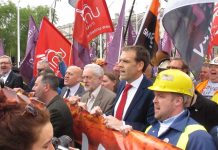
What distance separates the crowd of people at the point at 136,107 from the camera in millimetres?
1931

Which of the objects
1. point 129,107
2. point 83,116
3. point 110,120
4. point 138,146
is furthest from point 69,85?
point 138,146

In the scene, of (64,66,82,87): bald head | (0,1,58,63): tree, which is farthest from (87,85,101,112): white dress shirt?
(0,1,58,63): tree

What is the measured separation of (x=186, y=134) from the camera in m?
3.20

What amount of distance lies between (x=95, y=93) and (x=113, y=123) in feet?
6.59

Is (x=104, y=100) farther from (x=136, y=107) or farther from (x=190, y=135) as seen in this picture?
(x=190, y=135)

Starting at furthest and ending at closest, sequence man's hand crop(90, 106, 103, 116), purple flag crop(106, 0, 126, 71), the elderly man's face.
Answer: purple flag crop(106, 0, 126, 71)
the elderly man's face
man's hand crop(90, 106, 103, 116)

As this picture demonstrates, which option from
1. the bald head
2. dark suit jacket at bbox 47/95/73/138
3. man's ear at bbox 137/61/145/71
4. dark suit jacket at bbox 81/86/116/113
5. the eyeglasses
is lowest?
dark suit jacket at bbox 47/95/73/138

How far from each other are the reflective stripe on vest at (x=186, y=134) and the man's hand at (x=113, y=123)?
80cm

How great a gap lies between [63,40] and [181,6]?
5693 mm

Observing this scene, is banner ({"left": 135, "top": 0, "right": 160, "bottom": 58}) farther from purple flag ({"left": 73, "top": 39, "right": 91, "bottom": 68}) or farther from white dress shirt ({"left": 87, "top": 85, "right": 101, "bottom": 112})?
purple flag ({"left": 73, "top": 39, "right": 91, "bottom": 68})

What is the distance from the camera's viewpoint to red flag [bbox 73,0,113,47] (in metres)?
8.79

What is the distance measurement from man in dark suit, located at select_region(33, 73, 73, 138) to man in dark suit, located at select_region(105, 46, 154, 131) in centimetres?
61

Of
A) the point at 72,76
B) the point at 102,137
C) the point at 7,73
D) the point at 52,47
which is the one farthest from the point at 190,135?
the point at 52,47

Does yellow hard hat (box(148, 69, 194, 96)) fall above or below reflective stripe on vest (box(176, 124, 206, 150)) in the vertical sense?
above
